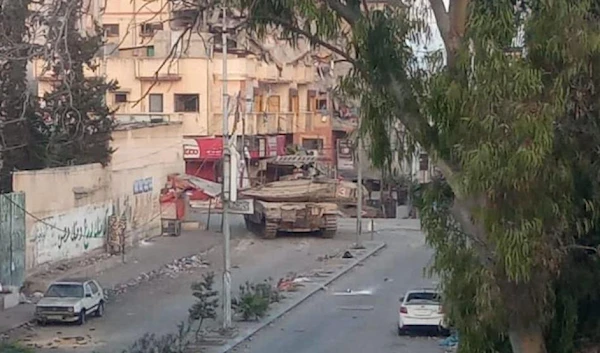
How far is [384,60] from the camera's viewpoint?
44.6 ft

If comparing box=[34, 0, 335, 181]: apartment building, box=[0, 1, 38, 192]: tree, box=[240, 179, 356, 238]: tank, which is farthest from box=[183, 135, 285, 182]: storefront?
box=[0, 1, 38, 192]: tree

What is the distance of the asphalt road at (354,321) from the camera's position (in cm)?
3149

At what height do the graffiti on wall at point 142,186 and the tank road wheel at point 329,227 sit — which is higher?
the graffiti on wall at point 142,186

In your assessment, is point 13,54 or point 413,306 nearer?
point 13,54

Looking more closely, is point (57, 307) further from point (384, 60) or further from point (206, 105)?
point (206, 105)

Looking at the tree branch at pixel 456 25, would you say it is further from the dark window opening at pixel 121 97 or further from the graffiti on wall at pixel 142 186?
the dark window opening at pixel 121 97

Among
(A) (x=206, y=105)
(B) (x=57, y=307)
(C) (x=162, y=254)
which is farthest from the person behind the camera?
(A) (x=206, y=105)

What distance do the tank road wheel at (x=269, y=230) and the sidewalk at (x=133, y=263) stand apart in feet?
6.78

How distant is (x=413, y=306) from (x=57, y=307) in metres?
9.15

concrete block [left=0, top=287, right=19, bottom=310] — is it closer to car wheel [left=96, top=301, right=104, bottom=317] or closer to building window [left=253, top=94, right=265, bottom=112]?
car wheel [left=96, top=301, right=104, bottom=317]

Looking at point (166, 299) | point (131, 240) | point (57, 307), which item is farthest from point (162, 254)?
point (57, 307)

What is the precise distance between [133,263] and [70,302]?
13.3m

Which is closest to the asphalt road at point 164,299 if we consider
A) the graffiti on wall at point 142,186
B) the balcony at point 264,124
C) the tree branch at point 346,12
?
the graffiti on wall at point 142,186

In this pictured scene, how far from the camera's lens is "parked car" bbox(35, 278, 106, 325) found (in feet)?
112
